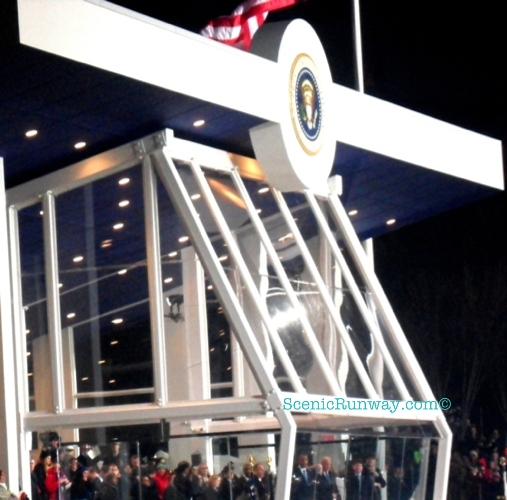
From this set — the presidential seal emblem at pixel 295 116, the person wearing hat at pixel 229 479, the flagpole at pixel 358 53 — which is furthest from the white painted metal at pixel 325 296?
the flagpole at pixel 358 53

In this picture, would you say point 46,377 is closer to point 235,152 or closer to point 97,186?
point 97,186

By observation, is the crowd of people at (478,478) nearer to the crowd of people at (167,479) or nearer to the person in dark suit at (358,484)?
the person in dark suit at (358,484)

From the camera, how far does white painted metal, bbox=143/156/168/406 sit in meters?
13.7

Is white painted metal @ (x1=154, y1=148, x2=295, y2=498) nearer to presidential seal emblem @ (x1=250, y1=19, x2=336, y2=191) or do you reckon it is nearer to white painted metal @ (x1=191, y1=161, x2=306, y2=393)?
white painted metal @ (x1=191, y1=161, x2=306, y2=393)

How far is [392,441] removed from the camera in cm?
1509

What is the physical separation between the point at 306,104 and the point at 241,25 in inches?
52.8

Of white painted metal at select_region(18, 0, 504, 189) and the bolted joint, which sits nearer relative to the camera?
white painted metal at select_region(18, 0, 504, 189)

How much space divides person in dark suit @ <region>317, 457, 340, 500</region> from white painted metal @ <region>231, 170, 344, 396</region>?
0.84 meters

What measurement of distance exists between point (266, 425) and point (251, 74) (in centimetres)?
423

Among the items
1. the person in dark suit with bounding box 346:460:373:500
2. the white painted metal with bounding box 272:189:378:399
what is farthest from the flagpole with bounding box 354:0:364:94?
the person in dark suit with bounding box 346:460:373:500

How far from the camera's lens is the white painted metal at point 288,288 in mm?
13781

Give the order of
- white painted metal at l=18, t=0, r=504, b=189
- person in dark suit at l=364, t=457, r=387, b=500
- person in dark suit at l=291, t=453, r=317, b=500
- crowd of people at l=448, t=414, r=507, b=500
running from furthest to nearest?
1. crowd of people at l=448, t=414, r=507, b=500
2. person in dark suit at l=364, t=457, r=387, b=500
3. person in dark suit at l=291, t=453, r=317, b=500
4. white painted metal at l=18, t=0, r=504, b=189

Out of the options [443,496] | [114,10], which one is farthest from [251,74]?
[443,496]

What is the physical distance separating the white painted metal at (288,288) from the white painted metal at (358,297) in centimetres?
103
